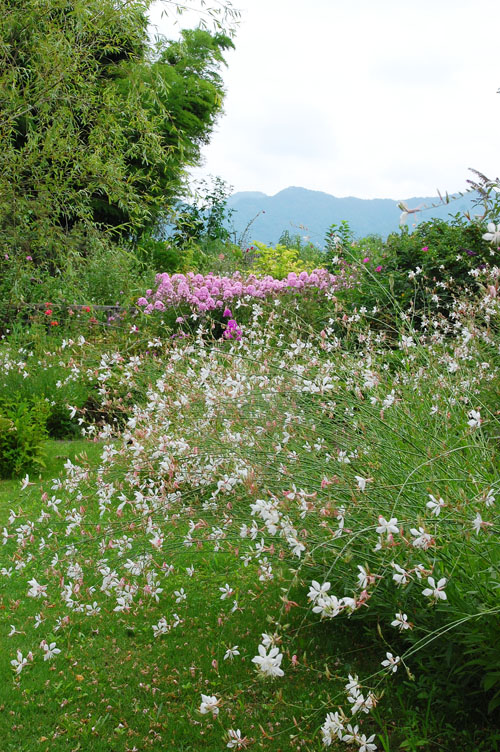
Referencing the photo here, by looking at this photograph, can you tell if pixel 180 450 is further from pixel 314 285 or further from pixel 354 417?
pixel 314 285

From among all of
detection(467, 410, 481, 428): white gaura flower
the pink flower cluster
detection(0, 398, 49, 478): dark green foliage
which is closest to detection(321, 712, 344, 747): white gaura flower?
detection(467, 410, 481, 428): white gaura flower

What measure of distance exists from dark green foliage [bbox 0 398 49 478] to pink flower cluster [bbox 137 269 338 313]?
286 centimetres

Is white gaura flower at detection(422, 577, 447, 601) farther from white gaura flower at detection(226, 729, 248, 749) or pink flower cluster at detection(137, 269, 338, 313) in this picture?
pink flower cluster at detection(137, 269, 338, 313)

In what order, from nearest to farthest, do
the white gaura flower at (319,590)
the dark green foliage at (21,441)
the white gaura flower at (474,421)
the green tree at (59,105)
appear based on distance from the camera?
1. the white gaura flower at (319,590)
2. the white gaura flower at (474,421)
3. the dark green foliage at (21,441)
4. the green tree at (59,105)

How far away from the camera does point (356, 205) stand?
400 feet

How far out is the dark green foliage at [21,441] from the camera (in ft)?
19.0

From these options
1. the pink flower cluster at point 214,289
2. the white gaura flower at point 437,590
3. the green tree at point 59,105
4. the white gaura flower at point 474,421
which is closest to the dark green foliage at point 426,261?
the pink flower cluster at point 214,289

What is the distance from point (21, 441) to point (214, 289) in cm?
420

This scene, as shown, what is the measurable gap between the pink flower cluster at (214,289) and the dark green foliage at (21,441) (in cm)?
286

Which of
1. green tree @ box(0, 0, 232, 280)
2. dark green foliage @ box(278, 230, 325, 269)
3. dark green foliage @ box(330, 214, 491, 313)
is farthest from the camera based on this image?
dark green foliage @ box(278, 230, 325, 269)

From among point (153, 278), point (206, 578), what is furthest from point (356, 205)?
point (206, 578)

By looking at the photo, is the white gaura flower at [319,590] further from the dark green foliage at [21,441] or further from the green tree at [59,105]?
the green tree at [59,105]

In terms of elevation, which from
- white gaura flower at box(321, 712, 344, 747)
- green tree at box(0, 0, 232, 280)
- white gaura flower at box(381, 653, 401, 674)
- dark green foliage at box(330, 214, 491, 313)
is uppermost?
green tree at box(0, 0, 232, 280)

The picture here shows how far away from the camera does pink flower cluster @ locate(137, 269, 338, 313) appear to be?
28.6 feet
